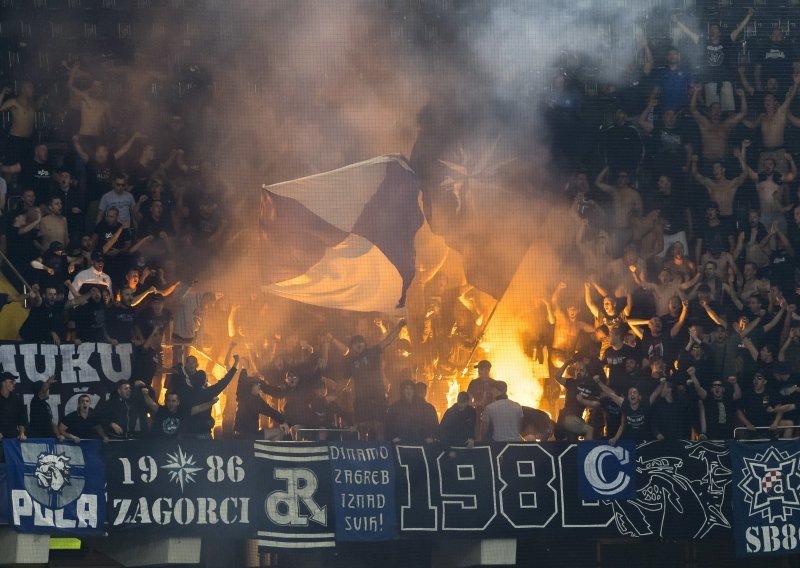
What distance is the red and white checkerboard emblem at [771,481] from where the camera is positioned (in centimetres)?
1146

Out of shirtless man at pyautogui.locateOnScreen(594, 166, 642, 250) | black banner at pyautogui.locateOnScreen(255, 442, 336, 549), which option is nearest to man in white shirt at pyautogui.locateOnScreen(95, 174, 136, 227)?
black banner at pyautogui.locateOnScreen(255, 442, 336, 549)

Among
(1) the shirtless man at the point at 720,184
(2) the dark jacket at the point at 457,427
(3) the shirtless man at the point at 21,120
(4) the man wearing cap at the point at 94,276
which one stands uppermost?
(3) the shirtless man at the point at 21,120

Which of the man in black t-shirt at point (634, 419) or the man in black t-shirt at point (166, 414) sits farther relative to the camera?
the man in black t-shirt at point (634, 419)

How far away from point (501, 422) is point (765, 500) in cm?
214

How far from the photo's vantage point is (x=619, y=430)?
11461 millimetres

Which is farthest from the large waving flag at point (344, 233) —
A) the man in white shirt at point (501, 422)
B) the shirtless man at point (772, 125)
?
the shirtless man at point (772, 125)

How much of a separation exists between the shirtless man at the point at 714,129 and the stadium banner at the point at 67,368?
6101mm

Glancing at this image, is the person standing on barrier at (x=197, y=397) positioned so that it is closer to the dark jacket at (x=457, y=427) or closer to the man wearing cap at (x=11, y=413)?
the man wearing cap at (x=11, y=413)

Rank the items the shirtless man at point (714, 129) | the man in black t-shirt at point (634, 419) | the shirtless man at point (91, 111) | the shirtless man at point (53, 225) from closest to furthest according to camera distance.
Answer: the man in black t-shirt at point (634, 419) → the shirtless man at point (53, 225) → the shirtless man at point (91, 111) → the shirtless man at point (714, 129)

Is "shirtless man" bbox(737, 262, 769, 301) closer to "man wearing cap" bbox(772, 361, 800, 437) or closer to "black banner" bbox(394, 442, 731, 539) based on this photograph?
"man wearing cap" bbox(772, 361, 800, 437)

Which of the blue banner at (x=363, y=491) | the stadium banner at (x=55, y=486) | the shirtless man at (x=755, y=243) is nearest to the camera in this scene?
the stadium banner at (x=55, y=486)

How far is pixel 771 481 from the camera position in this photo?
11.5m

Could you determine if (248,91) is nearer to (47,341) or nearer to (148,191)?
(148,191)

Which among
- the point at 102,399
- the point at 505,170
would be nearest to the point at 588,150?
the point at 505,170
